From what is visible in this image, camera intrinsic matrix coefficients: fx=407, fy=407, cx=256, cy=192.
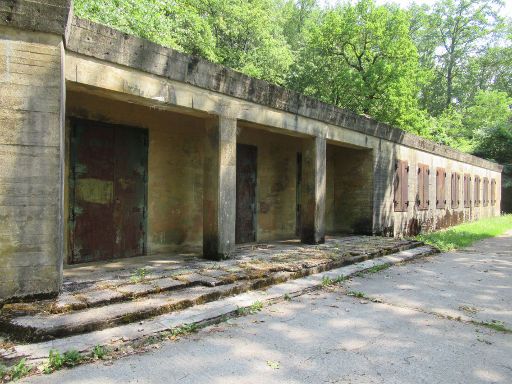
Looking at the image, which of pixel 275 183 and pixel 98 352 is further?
pixel 275 183

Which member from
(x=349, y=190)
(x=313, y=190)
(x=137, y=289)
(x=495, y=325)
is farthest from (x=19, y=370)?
(x=349, y=190)

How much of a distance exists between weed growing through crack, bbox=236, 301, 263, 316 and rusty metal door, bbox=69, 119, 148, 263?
297cm

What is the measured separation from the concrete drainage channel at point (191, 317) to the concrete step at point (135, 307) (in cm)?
2

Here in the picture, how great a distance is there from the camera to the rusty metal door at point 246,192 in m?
8.77

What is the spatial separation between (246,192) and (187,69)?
378 cm

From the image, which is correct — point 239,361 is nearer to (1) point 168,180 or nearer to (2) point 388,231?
(1) point 168,180

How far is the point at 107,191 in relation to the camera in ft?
20.6

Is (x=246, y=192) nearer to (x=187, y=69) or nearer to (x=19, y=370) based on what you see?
(x=187, y=69)

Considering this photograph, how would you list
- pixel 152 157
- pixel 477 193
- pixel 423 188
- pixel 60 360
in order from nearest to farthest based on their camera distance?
pixel 60 360 < pixel 152 157 < pixel 423 188 < pixel 477 193

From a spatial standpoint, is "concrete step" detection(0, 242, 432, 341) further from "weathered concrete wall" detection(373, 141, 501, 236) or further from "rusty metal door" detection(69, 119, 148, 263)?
"weathered concrete wall" detection(373, 141, 501, 236)

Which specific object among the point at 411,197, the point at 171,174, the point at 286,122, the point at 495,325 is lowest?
the point at 495,325

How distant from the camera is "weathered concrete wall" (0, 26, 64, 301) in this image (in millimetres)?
3826

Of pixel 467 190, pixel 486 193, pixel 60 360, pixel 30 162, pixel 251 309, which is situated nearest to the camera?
pixel 60 360

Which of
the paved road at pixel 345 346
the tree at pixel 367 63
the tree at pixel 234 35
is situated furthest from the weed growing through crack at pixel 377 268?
the tree at pixel 367 63
